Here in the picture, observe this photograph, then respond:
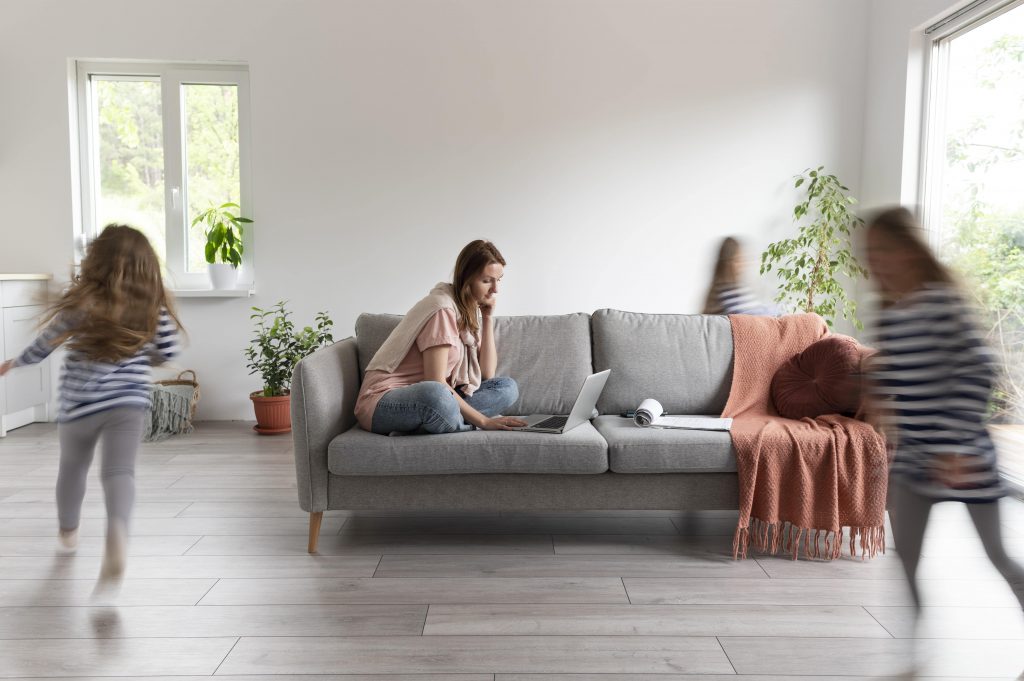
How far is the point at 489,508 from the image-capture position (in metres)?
2.54

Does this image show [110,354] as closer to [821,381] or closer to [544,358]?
[544,358]

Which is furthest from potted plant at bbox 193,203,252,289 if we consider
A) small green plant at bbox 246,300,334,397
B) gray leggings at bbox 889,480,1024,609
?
gray leggings at bbox 889,480,1024,609

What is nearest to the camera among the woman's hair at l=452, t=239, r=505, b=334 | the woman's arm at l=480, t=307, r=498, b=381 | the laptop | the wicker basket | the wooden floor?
the wooden floor

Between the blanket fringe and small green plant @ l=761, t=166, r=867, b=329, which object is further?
small green plant @ l=761, t=166, r=867, b=329

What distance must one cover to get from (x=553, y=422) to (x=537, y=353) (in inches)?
19.1

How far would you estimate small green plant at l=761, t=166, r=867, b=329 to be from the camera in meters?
4.37

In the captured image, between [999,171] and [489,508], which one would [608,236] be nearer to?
[999,171]

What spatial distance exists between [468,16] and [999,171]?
9.37 feet

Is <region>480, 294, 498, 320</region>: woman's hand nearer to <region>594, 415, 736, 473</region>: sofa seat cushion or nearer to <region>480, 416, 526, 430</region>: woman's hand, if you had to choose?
<region>480, 416, 526, 430</region>: woman's hand

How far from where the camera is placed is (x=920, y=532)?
163 centimetres

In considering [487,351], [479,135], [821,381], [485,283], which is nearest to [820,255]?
[821,381]

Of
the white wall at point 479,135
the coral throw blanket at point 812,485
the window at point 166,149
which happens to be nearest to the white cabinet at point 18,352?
the white wall at point 479,135

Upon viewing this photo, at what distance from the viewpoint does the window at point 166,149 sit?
454cm

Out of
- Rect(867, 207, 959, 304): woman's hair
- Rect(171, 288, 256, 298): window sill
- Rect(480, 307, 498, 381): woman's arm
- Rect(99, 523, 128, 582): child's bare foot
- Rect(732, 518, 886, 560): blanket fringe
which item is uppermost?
Rect(867, 207, 959, 304): woman's hair
